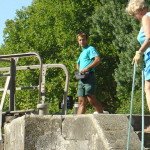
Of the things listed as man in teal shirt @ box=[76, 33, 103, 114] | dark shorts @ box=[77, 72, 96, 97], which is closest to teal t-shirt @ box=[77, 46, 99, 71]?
man in teal shirt @ box=[76, 33, 103, 114]

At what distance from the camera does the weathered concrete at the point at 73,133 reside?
302 inches

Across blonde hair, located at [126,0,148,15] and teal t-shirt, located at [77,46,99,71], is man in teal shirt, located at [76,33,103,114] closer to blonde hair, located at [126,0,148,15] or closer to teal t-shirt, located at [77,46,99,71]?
teal t-shirt, located at [77,46,99,71]

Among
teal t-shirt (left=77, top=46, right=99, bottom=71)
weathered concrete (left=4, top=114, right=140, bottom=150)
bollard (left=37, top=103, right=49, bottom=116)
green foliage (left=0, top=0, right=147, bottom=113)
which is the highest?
green foliage (left=0, top=0, right=147, bottom=113)

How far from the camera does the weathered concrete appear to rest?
766 centimetres

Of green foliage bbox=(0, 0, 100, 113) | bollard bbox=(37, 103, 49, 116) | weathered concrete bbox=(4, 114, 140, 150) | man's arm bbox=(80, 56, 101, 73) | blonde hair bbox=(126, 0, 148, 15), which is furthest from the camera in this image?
green foliage bbox=(0, 0, 100, 113)

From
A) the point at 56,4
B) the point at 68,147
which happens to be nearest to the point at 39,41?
the point at 56,4

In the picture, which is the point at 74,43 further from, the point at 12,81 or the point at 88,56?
the point at 88,56

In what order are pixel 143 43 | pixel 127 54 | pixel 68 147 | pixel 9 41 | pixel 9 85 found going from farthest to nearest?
pixel 9 41 → pixel 127 54 → pixel 9 85 → pixel 68 147 → pixel 143 43

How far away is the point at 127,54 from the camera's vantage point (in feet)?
108

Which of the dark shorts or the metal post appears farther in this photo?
the metal post

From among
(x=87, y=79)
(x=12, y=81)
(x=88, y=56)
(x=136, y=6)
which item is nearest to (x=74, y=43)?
(x=12, y=81)

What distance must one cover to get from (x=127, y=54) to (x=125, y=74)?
3.67ft

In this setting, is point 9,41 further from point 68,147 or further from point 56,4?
point 68,147

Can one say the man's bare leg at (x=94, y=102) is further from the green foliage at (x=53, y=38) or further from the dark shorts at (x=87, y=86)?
the green foliage at (x=53, y=38)
